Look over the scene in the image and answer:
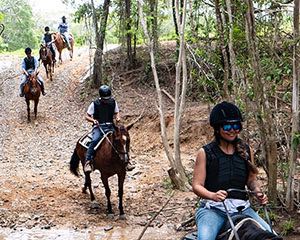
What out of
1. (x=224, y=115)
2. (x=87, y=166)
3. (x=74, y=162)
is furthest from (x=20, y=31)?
(x=224, y=115)

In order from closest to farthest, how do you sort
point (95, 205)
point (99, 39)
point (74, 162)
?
point (95, 205), point (74, 162), point (99, 39)

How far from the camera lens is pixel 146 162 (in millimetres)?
12141

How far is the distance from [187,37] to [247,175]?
5289 millimetres

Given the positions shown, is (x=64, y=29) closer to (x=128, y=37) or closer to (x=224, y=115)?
(x=128, y=37)

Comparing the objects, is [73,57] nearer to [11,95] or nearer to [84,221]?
[11,95]

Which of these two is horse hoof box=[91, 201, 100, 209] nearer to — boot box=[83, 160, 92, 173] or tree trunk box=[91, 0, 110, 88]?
boot box=[83, 160, 92, 173]

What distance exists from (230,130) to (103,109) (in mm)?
4764

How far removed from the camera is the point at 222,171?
160 inches

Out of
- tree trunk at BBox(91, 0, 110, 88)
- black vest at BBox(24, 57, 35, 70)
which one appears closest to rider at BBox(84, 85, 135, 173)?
black vest at BBox(24, 57, 35, 70)

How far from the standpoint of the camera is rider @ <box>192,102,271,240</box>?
3986 mm

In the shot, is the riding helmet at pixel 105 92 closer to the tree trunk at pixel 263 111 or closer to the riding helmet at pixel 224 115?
the tree trunk at pixel 263 111

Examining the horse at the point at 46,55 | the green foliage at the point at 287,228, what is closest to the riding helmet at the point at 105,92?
the green foliage at the point at 287,228

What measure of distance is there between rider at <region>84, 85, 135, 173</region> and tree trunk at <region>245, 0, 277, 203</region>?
A: 255 centimetres

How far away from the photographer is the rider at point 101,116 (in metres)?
8.40
